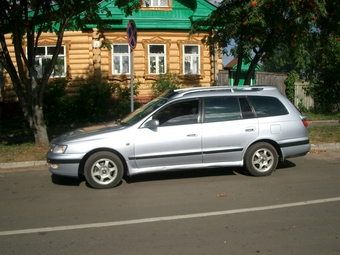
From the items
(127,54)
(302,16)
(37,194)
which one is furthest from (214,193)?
(127,54)

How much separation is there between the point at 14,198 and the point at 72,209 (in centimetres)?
135

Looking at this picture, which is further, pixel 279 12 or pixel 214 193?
pixel 279 12

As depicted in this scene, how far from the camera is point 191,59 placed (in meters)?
19.4

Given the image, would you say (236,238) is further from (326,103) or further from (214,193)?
(326,103)

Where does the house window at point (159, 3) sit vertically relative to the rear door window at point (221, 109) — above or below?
A: above

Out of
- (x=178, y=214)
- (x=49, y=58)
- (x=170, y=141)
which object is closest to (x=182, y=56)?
(x=49, y=58)

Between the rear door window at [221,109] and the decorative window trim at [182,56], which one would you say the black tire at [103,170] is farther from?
the decorative window trim at [182,56]

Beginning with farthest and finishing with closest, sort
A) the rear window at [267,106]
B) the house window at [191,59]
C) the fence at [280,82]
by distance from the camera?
the fence at [280,82], the house window at [191,59], the rear window at [267,106]

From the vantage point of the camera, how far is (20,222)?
581cm

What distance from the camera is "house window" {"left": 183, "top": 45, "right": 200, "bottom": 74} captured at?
63.3 ft

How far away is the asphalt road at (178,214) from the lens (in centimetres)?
487

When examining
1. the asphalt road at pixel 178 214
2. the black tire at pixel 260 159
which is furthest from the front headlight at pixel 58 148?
the black tire at pixel 260 159

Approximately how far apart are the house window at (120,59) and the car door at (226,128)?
11.3 meters

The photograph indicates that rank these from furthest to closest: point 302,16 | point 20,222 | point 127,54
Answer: point 127,54 < point 302,16 < point 20,222
